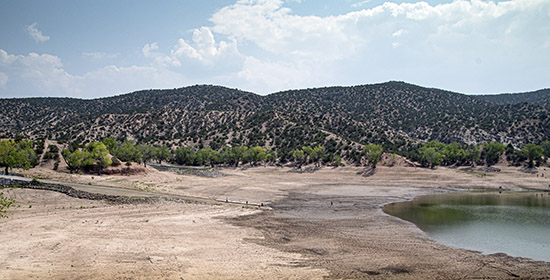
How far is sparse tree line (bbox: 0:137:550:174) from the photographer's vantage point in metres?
56.1

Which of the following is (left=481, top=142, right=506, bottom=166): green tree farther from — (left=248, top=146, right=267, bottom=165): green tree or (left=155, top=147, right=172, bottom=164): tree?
(left=155, top=147, right=172, bottom=164): tree

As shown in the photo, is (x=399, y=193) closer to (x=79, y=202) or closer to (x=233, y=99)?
(x=79, y=202)

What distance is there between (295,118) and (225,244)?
330 feet

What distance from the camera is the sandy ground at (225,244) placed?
1869 centimetres

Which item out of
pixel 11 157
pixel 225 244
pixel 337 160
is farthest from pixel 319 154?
pixel 225 244

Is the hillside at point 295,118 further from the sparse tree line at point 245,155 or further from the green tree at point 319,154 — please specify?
the sparse tree line at point 245,155

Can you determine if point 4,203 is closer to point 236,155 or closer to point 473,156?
point 236,155

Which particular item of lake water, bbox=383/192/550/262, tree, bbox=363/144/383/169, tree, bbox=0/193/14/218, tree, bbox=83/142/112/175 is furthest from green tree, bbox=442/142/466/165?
tree, bbox=0/193/14/218

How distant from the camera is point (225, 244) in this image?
23688mm

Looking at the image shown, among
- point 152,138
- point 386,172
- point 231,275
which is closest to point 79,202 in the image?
point 231,275

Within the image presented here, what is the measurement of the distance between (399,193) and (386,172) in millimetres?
21290

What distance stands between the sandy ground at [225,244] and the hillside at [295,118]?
2404 inches

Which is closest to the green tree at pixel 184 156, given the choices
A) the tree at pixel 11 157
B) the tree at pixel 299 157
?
the tree at pixel 299 157

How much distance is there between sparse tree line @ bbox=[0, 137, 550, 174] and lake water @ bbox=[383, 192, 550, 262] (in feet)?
101
